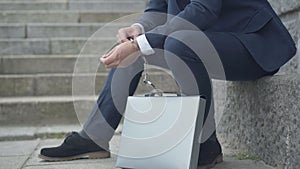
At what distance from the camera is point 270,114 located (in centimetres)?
180

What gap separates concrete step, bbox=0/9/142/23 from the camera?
4352mm

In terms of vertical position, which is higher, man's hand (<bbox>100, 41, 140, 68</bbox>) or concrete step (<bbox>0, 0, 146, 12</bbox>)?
man's hand (<bbox>100, 41, 140, 68</bbox>)

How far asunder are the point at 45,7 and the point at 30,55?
1.19 meters

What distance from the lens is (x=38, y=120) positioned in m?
2.99

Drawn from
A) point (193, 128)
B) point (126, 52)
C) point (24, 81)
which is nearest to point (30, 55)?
point (24, 81)

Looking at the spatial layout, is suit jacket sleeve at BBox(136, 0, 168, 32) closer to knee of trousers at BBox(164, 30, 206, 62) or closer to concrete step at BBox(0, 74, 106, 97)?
knee of trousers at BBox(164, 30, 206, 62)

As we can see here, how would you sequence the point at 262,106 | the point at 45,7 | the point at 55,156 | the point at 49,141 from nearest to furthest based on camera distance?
the point at 262,106 < the point at 55,156 < the point at 49,141 < the point at 45,7

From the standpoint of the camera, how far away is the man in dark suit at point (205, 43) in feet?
5.54

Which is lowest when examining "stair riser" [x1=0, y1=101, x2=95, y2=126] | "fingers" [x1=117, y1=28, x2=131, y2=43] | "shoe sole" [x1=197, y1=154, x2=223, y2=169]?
"stair riser" [x1=0, y1=101, x2=95, y2=126]

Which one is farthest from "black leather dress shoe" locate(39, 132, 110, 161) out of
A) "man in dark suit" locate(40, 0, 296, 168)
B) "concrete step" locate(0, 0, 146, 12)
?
"concrete step" locate(0, 0, 146, 12)

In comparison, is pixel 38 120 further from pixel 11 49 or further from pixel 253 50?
pixel 253 50

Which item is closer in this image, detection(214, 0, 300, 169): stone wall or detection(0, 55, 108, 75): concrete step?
detection(214, 0, 300, 169): stone wall

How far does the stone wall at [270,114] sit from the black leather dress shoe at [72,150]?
635 millimetres

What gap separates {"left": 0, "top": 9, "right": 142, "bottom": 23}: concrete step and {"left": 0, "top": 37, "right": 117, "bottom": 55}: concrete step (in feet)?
1.78
